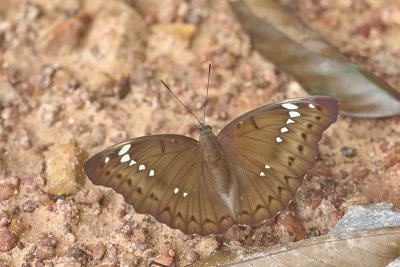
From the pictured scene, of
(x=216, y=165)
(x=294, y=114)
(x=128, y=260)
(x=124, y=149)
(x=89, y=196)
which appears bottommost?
(x=128, y=260)

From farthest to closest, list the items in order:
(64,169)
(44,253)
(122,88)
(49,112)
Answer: (122,88), (49,112), (64,169), (44,253)

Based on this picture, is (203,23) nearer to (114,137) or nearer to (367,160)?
(114,137)

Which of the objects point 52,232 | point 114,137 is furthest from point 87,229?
point 114,137

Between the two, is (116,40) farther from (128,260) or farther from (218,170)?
(128,260)

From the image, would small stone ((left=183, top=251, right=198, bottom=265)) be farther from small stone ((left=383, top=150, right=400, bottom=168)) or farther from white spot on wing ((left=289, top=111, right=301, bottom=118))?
small stone ((left=383, top=150, right=400, bottom=168))

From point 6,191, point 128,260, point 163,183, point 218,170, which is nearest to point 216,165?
point 218,170

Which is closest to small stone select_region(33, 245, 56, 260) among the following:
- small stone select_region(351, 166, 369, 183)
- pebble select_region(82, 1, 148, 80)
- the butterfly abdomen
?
the butterfly abdomen
